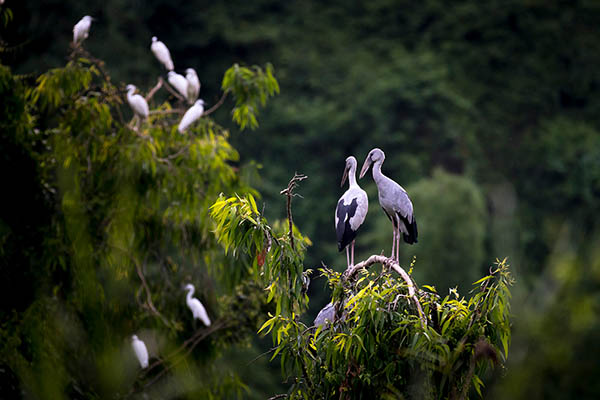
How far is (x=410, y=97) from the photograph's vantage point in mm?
16109

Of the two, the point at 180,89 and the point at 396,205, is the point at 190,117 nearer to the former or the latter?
the point at 180,89

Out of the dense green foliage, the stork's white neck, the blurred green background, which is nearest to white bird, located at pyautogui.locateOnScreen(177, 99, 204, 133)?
the dense green foliage

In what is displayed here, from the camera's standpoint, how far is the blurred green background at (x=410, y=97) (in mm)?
13043

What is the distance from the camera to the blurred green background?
13043 millimetres

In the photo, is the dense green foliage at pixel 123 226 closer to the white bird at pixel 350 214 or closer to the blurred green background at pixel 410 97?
the white bird at pixel 350 214

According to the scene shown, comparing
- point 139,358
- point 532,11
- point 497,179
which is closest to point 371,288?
point 139,358

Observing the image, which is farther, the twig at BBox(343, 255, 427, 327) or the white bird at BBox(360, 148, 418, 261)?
the white bird at BBox(360, 148, 418, 261)

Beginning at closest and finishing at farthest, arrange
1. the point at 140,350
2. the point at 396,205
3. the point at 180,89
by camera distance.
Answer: the point at 396,205 → the point at 140,350 → the point at 180,89

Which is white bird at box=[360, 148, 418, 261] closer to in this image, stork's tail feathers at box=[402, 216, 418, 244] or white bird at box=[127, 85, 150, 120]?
stork's tail feathers at box=[402, 216, 418, 244]

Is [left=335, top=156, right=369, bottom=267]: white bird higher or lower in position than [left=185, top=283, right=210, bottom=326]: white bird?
higher

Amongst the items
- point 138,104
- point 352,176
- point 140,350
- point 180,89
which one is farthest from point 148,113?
point 352,176

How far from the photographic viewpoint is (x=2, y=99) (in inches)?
156

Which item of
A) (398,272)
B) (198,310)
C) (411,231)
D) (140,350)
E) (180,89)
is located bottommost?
(198,310)

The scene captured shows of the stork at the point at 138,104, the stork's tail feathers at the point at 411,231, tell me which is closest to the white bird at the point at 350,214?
the stork's tail feathers at the point at 411,231
